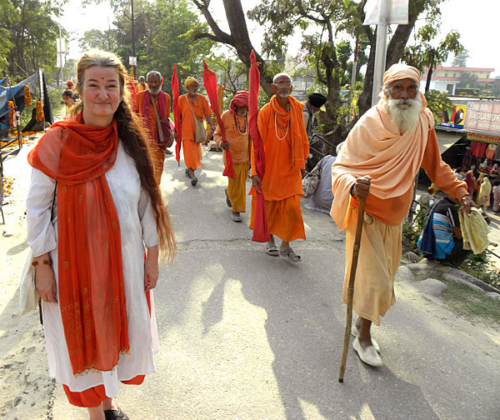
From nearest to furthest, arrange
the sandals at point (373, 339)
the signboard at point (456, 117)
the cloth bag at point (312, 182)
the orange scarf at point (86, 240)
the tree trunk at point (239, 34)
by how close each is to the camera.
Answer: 1. the orange scarf at point (86, 240)
2. the sandals at point (373, 339)
3. the cloth bag at point (312, 182)
4. the tree trunk at point (239, 34)
5. the signboard at point (456, 117)

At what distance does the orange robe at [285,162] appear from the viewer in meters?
4.74

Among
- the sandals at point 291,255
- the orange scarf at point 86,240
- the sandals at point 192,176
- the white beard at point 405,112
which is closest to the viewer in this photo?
the orange scarf at point 86,240

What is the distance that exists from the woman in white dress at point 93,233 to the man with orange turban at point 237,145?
14.1 ft

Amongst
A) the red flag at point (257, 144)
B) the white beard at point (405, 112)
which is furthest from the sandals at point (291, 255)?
the white beard at point (405, 112)

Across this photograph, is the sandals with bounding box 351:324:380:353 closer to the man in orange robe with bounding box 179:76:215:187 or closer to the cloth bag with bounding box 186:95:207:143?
the man in orange robe with bounding box 179:76:215:187

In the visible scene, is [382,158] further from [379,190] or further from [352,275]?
Answer: [352,275]

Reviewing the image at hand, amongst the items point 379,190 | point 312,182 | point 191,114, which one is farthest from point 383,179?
point 191,114

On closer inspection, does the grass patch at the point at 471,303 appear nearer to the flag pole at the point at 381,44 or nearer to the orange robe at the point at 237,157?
the flag pole at the point at 381,44

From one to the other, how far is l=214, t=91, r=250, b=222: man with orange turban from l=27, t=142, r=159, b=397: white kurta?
14.0ft

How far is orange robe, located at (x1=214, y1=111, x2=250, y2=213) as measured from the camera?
6469 mm

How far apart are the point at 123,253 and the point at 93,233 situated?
0.18m

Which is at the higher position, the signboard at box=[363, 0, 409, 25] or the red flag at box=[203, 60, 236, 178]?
the signboard at box=[363, 0, 409, 25]

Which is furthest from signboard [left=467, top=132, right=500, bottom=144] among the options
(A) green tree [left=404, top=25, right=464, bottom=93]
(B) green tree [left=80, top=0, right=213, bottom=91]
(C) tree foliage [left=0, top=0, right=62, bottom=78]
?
(C) tree foliage [left=0, top=0, right=62, bottom=78]

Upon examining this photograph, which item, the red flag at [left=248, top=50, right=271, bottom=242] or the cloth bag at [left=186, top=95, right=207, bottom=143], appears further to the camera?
the cloth bag at [left=186, top=95, right=207, bottom=143]
